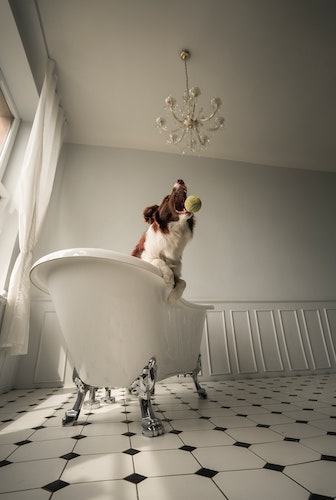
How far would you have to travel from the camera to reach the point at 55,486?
33.7 inches

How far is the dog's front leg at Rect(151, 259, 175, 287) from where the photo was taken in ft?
4.77

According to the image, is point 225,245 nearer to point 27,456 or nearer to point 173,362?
point 173,362

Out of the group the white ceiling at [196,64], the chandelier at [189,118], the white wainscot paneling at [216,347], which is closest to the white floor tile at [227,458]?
the white wainscot paneling at [216,347]

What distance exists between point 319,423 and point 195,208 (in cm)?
149

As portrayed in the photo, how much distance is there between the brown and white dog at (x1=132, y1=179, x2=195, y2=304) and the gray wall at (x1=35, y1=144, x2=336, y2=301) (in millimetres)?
2068

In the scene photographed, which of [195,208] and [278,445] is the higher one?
[195,208]

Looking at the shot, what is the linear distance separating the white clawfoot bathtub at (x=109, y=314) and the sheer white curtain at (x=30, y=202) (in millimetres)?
909

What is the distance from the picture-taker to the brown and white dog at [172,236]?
5.13 feet

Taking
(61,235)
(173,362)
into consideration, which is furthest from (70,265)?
(61,235)

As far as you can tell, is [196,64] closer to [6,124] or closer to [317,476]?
[6,124]

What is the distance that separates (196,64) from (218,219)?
2158 mm

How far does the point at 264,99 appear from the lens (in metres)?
3.65

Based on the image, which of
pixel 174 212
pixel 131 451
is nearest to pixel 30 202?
pixel 174 212

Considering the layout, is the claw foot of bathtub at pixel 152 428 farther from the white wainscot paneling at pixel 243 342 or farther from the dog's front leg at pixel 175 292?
the white wainscot paneling at pixel 243 342
